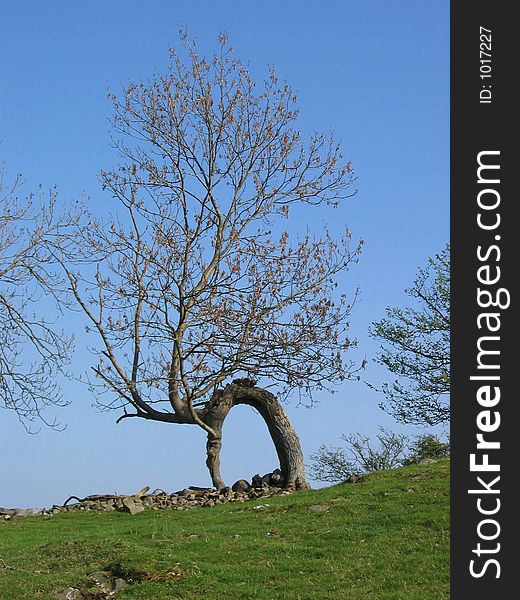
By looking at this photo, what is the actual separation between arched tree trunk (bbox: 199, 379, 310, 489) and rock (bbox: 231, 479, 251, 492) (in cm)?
38

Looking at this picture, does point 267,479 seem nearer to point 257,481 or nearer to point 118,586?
point 257,481

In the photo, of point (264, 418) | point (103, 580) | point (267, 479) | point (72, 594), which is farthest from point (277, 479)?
point (72, 594)

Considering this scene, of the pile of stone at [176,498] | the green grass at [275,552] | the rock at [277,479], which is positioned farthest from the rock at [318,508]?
the rock at [277,479]

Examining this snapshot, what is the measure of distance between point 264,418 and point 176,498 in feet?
9.57

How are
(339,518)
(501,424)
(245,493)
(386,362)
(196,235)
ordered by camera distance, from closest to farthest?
(501,424) → (339,518) → (245,493) → (196,235) → (386,362)

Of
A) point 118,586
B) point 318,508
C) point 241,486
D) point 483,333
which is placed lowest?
point 118,586

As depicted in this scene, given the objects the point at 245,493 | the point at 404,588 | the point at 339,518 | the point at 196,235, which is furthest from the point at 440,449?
the point at 404,588

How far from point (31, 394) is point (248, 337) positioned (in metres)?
5.06

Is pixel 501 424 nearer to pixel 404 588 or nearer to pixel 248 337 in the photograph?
pixel 404 588

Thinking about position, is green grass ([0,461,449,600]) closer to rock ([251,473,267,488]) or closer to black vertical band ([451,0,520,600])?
black vertical band ([451,0,520,600])

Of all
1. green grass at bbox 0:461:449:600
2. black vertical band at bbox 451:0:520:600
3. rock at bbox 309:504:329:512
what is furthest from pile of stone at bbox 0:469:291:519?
black vertical band at bbox 451:0:520:600

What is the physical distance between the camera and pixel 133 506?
60.1ft

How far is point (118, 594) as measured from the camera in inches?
401

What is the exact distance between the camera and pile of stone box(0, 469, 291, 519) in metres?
18.6
